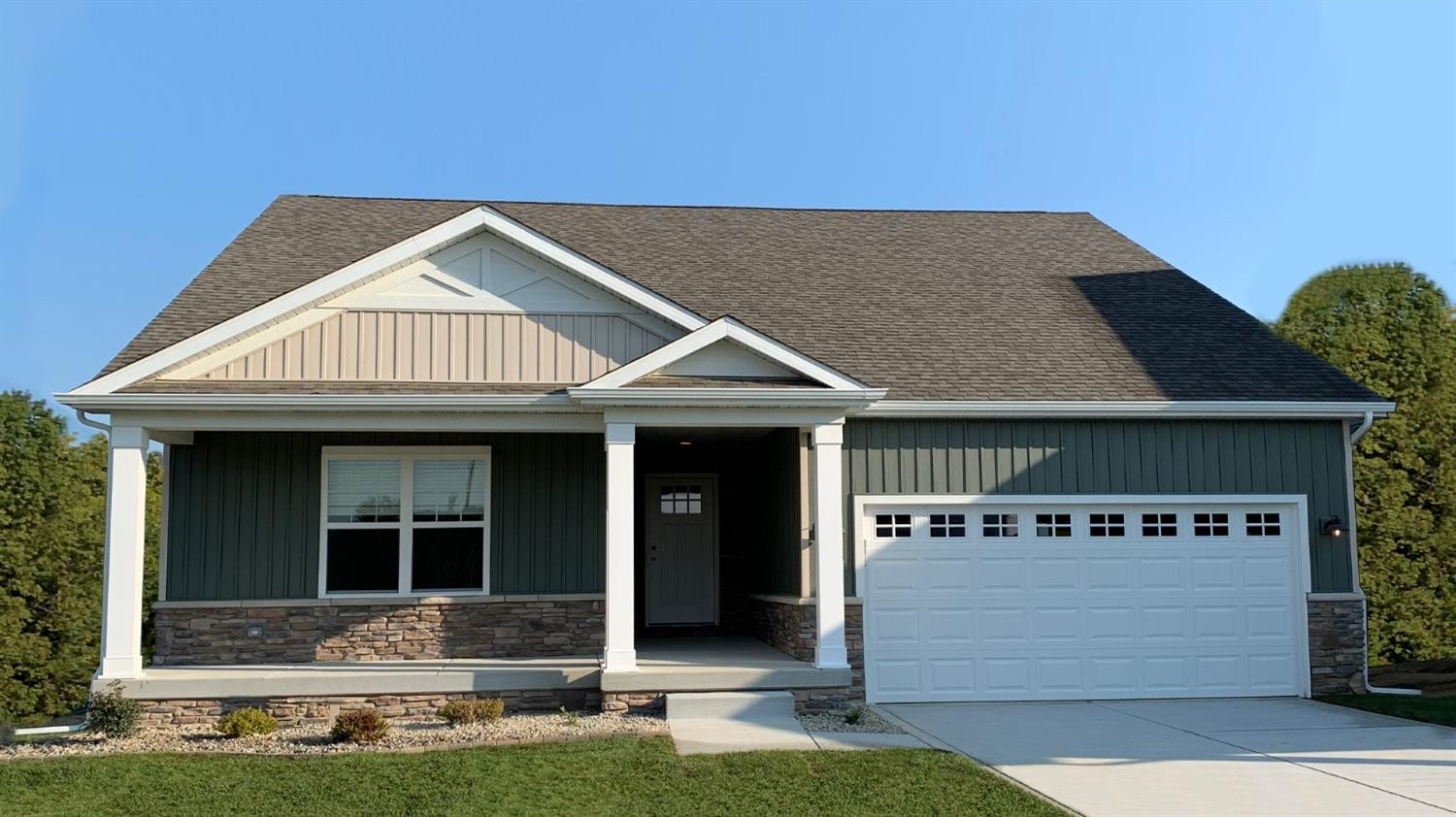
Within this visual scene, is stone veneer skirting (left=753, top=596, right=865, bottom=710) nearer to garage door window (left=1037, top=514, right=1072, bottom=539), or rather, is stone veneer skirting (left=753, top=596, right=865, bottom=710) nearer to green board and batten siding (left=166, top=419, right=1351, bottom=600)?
green board and batten siding (left=166, top=419, right=1351, bottom=600)

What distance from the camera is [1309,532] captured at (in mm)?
12969

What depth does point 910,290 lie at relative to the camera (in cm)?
1554

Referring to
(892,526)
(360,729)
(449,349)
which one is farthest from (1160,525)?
(360,729)

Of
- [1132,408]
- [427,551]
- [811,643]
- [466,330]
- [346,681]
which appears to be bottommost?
[346,681]

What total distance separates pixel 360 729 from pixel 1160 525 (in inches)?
343

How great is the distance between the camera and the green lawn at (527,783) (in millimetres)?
7590

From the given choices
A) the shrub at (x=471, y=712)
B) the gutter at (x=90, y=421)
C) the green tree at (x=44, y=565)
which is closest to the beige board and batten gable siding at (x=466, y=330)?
the gutter at (x=90, y=421)

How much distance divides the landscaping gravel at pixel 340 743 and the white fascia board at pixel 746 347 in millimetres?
3319

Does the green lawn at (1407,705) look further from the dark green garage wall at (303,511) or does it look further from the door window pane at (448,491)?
the door window pane at (448,491)

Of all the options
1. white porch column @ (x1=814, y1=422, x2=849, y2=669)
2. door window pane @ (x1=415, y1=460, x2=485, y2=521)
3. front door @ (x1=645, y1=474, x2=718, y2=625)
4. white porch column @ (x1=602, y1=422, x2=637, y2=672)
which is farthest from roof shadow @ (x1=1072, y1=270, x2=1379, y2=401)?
door window pane @ (x1=415, y1=460, x2=485, y2=521)

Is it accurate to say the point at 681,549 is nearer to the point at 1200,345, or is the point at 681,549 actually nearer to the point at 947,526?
the point at 947,526

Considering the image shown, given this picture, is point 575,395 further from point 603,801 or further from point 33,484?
point 33,484

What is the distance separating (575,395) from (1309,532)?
27.6 feet

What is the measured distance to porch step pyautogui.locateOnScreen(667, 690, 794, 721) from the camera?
10617mm
